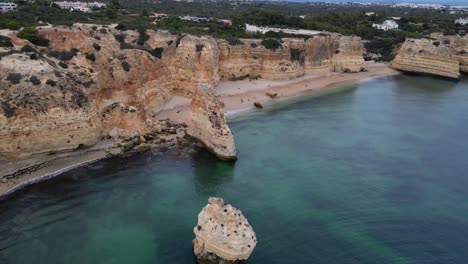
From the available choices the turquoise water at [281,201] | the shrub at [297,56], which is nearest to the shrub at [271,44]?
the shrub at [297,56]

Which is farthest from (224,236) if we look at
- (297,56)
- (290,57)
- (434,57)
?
(434,57)

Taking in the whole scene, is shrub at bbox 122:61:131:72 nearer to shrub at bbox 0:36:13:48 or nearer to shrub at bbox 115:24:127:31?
shrub at bbox 0:36:13:48

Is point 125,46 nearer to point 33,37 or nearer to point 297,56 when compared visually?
point 33,37

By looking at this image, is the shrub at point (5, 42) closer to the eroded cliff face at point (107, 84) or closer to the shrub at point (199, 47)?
the eroded cliff face at point (107, 84)

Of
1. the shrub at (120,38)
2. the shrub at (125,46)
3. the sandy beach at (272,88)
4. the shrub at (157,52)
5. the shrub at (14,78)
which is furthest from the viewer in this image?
the sandy beach at (272,88)

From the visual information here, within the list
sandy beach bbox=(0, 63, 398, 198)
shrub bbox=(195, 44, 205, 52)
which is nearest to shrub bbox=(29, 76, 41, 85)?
sandy beach bbox=(0, 63, 398, 198)

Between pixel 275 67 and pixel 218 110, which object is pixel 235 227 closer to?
pixel 218 110

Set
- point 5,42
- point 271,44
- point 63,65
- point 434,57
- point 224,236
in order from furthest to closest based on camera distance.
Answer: point 434,57
point 271,44
point 63,65
point 5,42
point 224,236
